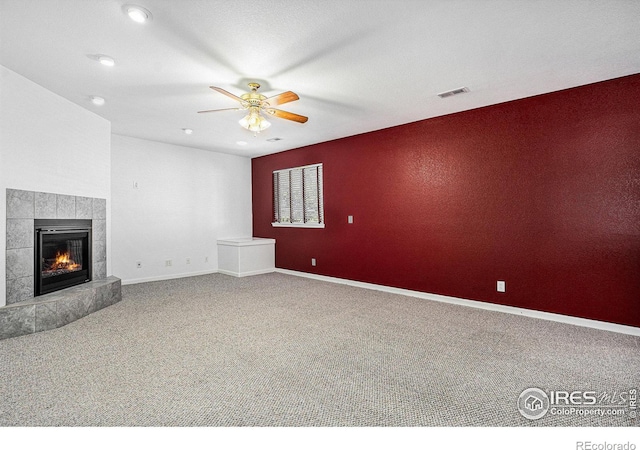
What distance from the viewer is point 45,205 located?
371 cm

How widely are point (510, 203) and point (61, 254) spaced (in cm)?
559

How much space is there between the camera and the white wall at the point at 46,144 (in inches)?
126

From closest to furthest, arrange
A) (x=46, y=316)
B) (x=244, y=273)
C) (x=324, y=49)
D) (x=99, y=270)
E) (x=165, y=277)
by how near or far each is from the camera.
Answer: (x=324, y=49), (x=46, y=316), (x=99, y=270), (x=165, y=277), (x=244, y=273)

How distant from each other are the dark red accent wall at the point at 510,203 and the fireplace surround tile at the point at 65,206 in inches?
153

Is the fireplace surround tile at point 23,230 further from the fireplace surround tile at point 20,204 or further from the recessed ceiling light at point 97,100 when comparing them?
the recessed ceiling light at point 97,100

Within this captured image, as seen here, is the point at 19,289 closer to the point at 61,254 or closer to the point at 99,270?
the point at 61,254

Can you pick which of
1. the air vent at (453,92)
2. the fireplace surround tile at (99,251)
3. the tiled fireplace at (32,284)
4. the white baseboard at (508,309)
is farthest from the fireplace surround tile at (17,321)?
the air vent at (453,92)

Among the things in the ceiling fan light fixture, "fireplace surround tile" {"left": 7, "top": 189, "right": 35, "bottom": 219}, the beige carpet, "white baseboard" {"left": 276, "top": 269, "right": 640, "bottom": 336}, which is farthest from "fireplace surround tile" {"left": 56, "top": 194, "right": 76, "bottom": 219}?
"white baseboard" {"left": 276, "top": 269, "right": 640, "bottom": 336}

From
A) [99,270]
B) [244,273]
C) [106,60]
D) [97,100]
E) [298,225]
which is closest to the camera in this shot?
[106,60]

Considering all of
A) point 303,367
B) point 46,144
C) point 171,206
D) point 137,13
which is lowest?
point 303,367

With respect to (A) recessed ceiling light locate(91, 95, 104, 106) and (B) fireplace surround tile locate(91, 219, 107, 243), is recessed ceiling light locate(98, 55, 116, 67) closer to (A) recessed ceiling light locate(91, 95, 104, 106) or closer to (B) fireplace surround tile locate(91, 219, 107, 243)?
(A) recessed ceiling light locate(91, 95, 104, 106)

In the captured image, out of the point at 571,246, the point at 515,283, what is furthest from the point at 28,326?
the point at 571,246

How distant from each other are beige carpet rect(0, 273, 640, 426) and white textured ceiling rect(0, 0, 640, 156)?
2588 mm

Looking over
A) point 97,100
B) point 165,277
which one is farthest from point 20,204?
point 165,277
